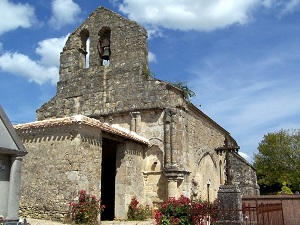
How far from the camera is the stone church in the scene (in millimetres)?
10836

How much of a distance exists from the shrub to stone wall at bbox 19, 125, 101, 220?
0.22 metres

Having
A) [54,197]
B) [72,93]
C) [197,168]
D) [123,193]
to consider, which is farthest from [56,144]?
[197,168]

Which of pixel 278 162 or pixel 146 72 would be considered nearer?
pixel 146 72

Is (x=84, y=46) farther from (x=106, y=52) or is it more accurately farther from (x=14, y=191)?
(x=14, y=191)

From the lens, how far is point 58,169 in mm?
10781

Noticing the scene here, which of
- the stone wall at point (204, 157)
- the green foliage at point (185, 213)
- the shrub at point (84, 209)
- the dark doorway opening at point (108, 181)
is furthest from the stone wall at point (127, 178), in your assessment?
the green foliage at point (185, 213)

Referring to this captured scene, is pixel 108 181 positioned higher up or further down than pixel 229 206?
higher up

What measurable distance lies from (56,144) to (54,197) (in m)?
1.64

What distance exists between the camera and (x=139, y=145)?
1393 centimetres

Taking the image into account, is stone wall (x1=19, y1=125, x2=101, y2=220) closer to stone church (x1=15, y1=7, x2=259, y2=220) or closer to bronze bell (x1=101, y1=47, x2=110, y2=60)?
stone church (x1=15, y1=7, x2=259, y2=220)

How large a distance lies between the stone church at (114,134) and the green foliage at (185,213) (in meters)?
2.25

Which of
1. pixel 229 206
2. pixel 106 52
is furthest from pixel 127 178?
pixel 106 52

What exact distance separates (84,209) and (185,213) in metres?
3.00

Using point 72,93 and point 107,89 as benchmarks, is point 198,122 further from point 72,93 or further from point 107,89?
point 72,93
